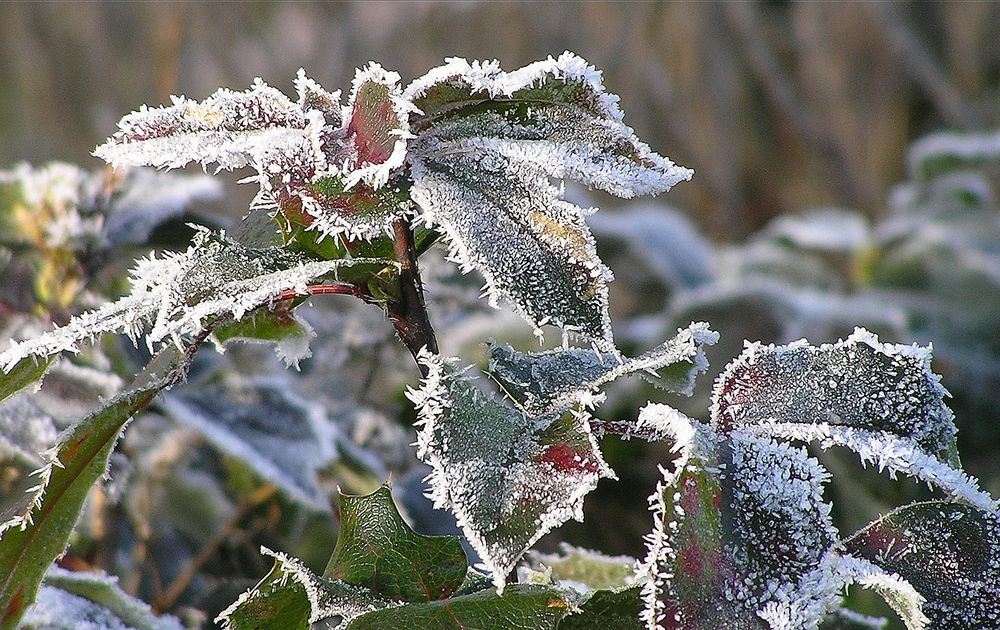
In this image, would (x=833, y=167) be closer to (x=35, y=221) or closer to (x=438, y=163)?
(x=35, y=221)

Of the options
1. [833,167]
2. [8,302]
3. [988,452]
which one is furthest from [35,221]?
[833,167]

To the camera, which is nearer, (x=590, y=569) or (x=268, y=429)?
(x=590, y=569)

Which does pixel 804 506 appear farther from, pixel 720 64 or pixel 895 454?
pixel 720 64

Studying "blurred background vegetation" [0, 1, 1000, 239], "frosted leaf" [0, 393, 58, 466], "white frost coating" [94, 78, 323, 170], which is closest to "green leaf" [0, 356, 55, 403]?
"white frost coating" [94, 78, 323, 170]

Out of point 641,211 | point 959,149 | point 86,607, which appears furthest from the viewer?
point 641,211

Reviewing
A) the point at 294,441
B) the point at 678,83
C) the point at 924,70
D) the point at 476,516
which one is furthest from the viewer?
the point at 678,83

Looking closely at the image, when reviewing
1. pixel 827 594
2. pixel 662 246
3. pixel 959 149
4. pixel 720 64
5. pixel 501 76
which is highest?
pixel 720 64

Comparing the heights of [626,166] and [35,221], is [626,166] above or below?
below

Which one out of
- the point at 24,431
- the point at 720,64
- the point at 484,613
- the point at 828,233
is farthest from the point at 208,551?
the point at 720,64
